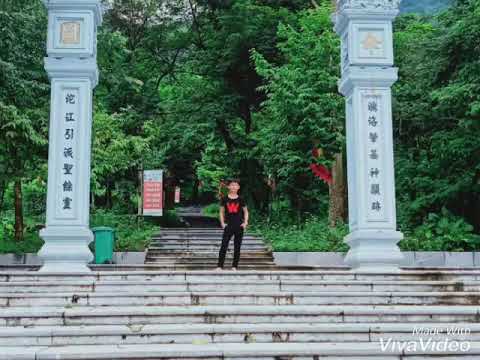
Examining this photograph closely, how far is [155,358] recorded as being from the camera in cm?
450

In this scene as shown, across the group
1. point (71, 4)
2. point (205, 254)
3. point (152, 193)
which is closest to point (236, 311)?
point (71, 4)

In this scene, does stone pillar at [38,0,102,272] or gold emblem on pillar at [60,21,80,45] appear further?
gold emblem on pillar at [60,21,80,45]

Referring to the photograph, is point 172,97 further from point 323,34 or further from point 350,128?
point 350,128

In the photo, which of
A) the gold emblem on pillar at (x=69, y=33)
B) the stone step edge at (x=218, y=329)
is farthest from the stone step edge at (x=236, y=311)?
the gold emblem on pillar at (x=69, y=33)

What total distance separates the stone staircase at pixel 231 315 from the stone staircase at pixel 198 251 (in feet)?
13.2

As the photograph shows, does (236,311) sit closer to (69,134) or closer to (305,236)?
(69,134)

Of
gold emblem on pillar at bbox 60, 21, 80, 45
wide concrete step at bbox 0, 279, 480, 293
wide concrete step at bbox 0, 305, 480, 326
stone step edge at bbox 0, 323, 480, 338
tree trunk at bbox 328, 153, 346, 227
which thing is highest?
gold emblem on pillar at bbox 60, 21, 80, 45

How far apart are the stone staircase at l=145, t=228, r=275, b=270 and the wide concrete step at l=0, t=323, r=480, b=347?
570 centimetres

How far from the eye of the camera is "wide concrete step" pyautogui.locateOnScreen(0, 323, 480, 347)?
5.00 m

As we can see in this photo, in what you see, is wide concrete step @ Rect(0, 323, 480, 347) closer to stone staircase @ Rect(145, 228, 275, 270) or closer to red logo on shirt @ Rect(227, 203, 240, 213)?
red logo on shirt @ Rect(227, 203, 240, 213)

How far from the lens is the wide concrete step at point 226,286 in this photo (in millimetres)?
6770

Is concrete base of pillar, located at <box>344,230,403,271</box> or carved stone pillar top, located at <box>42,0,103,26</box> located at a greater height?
carved stone pillar top, located at <box>42,0,103,26</box>

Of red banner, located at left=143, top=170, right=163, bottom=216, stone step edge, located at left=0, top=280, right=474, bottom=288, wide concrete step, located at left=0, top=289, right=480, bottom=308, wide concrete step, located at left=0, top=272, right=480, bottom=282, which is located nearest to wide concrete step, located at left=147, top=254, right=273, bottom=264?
red banner, located at left=143, top=170, right=163, bottom=216

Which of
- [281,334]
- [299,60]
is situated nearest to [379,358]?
[281,334]
